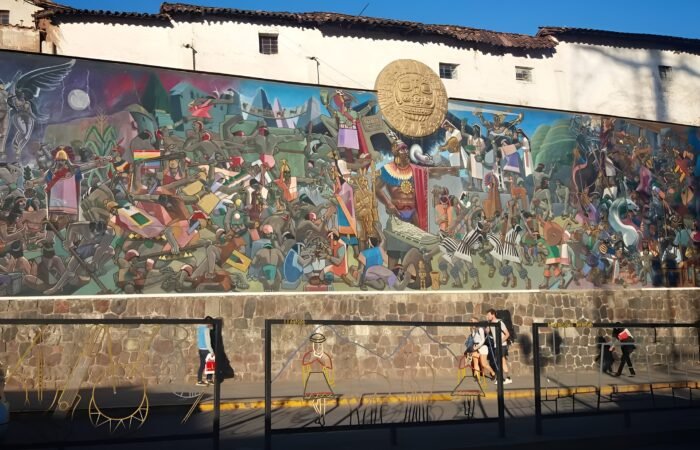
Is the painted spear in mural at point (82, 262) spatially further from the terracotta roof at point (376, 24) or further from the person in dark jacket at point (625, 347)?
the person in dark jacket at point (625, 347)

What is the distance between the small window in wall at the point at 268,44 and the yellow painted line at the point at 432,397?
11.8 metres

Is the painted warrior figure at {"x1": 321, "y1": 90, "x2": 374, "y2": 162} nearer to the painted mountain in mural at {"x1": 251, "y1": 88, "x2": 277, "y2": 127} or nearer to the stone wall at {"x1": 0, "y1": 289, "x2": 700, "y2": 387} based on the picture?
the painted mountain in mural at {"x1": 251, "y1": 88, "x2": 277, "y2": 127}

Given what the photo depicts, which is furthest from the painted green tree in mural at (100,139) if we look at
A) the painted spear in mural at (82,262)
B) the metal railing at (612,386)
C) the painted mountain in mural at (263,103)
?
the metal railing at (612,386)

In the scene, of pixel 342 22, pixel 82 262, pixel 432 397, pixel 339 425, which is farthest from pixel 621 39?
pixel 339 425

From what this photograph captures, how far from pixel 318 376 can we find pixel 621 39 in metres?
20.8

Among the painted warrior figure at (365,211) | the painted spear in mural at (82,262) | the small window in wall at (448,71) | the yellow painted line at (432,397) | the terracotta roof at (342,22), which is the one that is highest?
the terracotta roof at (342,22)

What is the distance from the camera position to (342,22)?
73.4 ft

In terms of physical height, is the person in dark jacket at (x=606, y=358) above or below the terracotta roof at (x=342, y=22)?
below

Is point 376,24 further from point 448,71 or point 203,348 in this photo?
point 203,348

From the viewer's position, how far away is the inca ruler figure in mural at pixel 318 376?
9.01 metres

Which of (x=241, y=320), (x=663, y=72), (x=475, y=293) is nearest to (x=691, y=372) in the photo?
(x=475, y=293)

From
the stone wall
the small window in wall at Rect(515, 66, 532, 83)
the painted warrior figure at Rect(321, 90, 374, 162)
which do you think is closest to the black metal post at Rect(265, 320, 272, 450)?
the stone wall

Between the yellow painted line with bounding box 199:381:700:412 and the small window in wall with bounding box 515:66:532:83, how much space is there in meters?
12.3

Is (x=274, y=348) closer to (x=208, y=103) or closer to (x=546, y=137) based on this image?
(x=208, y=103)
